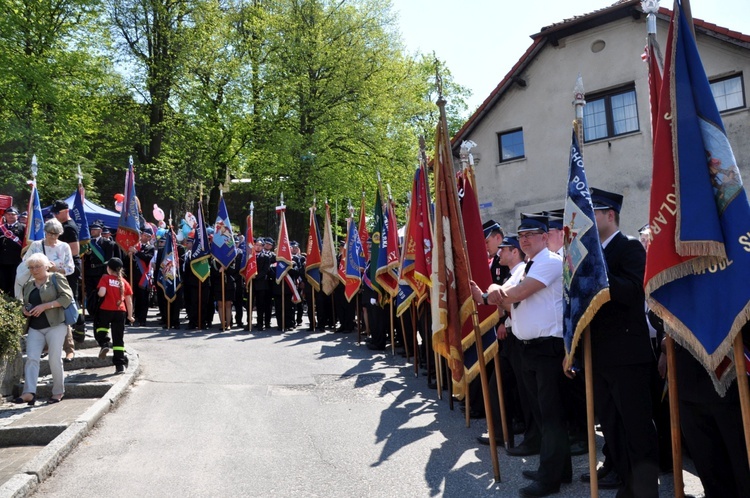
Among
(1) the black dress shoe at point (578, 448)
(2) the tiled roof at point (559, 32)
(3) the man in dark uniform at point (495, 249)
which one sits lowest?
(1) the black dress shoe at point (578, 448)

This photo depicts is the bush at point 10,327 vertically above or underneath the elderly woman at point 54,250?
underneath

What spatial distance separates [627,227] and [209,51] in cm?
2009

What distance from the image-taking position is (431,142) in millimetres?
34938

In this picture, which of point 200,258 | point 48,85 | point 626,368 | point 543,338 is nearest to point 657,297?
point 626,368

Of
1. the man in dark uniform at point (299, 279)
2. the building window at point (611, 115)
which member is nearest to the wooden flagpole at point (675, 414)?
the man in dark uniform at point (299, 279)

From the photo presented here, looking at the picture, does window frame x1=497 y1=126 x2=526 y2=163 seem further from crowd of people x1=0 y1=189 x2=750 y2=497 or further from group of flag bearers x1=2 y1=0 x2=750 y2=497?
group of flag bearers x1=2 y1=0 x2=750 y2=497

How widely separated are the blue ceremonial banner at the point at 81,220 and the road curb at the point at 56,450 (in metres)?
4.75

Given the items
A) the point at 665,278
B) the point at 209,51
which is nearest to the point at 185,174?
the point at 209,51

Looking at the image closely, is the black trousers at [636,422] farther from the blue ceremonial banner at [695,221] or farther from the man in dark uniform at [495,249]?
the man in dark uniform at [495,249]

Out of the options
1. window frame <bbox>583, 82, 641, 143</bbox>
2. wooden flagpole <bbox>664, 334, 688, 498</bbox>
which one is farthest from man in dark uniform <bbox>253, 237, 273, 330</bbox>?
wooden flagpole <bbox>664, 334, 688, 498</bbox>

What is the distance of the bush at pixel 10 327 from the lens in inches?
311

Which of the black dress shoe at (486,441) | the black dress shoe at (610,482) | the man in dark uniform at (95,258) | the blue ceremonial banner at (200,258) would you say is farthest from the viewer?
the blue ceremonial banner at (200,258)

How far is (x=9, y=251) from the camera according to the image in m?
11.1

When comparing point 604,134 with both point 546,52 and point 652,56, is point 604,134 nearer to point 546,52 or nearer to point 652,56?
point 546,52
